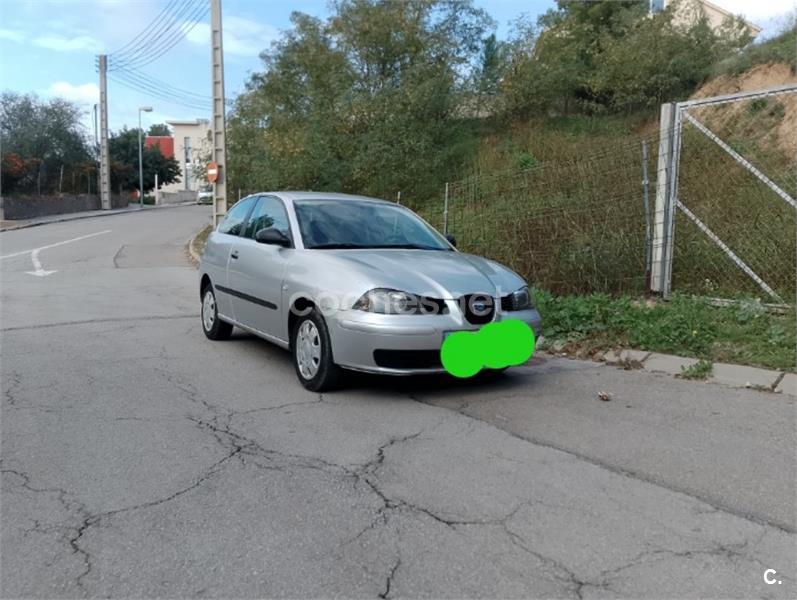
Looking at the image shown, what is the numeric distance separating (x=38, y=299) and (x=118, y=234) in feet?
55.4

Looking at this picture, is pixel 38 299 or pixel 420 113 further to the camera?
pixel 420 113

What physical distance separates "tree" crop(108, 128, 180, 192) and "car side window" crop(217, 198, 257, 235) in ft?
173

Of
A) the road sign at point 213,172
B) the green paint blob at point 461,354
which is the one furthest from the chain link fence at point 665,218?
the road sign at point 213,172

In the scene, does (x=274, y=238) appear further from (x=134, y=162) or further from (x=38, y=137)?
(x=134, y=162)

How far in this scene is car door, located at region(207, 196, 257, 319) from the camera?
23.5ft

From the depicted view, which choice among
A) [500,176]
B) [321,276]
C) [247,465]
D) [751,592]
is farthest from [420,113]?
[751,592]

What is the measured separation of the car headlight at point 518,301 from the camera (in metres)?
5.45

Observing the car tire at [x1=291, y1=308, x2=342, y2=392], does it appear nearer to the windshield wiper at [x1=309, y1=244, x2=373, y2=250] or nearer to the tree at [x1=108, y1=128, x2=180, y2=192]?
the windshield wiper at [x1=309, y1=244, x2=373, y2=250]

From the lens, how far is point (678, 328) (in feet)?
22.4

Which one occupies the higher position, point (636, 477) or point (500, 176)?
point (500, 176)

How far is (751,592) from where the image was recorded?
2791 millimetres

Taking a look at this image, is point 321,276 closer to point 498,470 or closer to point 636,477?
point 498,470

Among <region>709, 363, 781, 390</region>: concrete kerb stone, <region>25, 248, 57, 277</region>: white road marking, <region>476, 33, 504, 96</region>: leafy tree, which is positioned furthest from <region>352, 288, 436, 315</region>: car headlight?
<region>476, 33, 504, 96</region>: leafy tree

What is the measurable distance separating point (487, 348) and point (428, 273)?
0.72m
